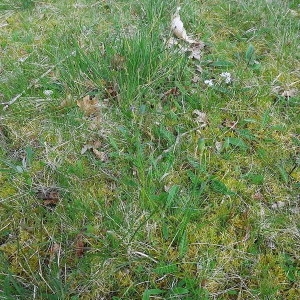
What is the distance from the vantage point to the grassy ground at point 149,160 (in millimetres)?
1636

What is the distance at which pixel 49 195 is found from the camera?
188 cm

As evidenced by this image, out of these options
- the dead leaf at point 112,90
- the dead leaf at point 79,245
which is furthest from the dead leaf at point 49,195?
the dead leaf at point 112,90

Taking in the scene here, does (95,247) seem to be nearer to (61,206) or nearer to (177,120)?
(61,206)

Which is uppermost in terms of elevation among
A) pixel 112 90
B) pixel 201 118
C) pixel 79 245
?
pixel 112 90

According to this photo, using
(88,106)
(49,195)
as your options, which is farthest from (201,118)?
(49,195)

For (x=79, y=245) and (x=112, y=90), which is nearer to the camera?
(x=79, y=245)

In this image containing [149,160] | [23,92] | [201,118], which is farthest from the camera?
[23,92]

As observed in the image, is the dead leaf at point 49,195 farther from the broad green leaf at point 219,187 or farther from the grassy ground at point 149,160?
the broad green leaf at point 219,187

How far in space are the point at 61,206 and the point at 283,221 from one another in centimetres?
110

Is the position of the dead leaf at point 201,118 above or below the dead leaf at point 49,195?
above

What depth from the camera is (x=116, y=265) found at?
163 centimetres

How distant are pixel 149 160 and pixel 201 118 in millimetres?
484

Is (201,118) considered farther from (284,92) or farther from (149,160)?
(284,92)

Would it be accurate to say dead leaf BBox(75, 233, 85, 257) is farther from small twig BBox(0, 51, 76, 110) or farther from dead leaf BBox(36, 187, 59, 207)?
small twig BBox(0, 51, 76, 110)
